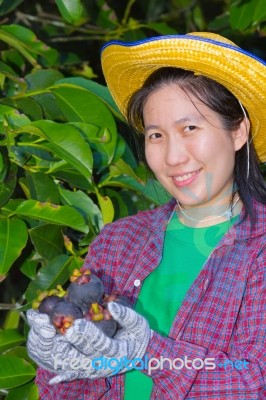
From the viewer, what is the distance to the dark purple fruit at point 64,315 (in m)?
1.32

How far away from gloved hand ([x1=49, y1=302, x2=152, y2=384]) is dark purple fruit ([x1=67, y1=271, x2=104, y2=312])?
4 cm

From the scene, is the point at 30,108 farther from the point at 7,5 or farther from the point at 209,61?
the point at 209,61

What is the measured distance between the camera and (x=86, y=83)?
2051 millimetres

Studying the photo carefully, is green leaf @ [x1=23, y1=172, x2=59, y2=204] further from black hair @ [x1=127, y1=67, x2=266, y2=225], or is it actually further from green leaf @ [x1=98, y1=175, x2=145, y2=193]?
black hair @ [x1=127, y1=67, x2=266, y2=225]

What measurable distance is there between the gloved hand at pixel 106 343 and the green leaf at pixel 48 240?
1.66ft

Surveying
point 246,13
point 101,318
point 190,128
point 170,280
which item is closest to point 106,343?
point 101,318

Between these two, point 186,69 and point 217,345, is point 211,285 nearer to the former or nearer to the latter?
point 217,345

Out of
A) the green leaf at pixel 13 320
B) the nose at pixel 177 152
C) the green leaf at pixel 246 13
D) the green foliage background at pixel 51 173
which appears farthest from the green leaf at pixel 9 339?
the green leaf at pixel 246 13

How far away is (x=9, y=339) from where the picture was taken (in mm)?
1991

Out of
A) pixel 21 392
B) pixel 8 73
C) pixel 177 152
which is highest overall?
pixel 8 73

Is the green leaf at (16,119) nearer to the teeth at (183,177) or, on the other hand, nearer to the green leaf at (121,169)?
the green leaf at (121,169)

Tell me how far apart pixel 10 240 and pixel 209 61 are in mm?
526

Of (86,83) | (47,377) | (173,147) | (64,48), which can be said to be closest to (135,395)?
(47,377)

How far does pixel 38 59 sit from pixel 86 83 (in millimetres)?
297
